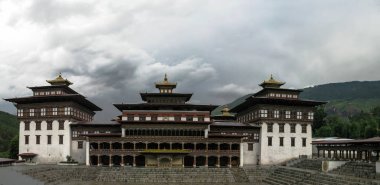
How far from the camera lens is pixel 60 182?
57.9m

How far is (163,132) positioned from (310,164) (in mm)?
23158

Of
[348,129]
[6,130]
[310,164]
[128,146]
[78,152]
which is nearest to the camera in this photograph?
[310,164]

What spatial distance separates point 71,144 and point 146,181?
69.8ft

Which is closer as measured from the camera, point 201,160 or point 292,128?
point 201,160

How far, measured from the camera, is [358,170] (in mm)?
51469

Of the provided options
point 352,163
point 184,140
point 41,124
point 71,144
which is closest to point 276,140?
point 184,140

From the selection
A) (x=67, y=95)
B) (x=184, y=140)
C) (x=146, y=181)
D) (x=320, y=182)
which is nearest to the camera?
(x=320, y=182)

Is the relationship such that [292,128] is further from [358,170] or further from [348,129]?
[348,129]

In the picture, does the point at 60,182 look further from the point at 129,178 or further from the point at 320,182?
the point at 320,182

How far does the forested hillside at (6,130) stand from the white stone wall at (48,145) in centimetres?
6328

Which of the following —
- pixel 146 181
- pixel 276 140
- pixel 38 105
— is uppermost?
pixel 38 105

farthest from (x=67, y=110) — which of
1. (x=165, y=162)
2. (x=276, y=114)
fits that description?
(x=276, y=114)

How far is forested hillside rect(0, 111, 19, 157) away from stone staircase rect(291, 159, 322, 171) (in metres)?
96.2

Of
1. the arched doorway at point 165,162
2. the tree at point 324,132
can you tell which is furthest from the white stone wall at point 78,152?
the tree at point 324,132
